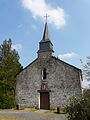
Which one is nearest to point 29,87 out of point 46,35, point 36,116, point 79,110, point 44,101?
point 44,101

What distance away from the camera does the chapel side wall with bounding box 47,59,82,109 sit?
68.9 ft

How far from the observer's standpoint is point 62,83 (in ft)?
71.3

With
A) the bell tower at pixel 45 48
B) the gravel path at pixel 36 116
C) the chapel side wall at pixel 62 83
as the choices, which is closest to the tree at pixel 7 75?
the bell tower at pixel 45 48

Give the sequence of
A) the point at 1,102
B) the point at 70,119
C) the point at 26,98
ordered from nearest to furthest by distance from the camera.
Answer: the point at 70,119, the point at 1,102, the point at 26,98

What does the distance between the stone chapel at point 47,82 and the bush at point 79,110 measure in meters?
14.2

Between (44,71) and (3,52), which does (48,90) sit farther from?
(3,52)

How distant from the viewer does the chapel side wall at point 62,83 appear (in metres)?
21.0

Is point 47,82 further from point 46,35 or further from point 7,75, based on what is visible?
point 46,35

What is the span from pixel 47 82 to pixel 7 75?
563cm

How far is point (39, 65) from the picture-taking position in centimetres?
2369

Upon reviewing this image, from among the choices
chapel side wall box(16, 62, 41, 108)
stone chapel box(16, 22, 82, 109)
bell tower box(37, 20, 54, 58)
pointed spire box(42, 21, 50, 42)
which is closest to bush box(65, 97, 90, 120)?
stone chapel box(16, 22, 82, 109)

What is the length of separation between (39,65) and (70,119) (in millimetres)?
17220

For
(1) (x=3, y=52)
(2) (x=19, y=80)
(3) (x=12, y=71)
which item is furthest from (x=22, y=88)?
(1) (x=3, y=52)

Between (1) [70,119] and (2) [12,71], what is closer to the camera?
(1) [70,119]
